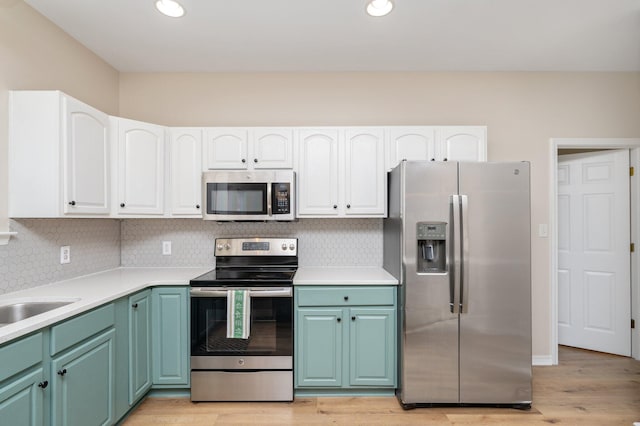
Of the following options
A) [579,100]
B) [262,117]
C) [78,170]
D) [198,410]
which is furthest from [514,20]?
[198,410]

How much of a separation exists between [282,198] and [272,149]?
0.44m

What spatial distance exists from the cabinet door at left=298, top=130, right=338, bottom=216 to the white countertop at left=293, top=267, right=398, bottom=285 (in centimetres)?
50

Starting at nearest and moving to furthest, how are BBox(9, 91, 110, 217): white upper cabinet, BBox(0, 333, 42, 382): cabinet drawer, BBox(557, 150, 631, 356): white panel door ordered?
BBox(0, 333, 42, 382): cabinet drawer, BBox(9, 91, 110, 217): white upper cabinet, BBox(557, 150, 631, 356): white panel door

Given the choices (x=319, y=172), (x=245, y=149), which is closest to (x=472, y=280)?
(x=319, y=172)

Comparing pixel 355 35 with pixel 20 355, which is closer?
pixel 20 355

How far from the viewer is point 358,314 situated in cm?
238

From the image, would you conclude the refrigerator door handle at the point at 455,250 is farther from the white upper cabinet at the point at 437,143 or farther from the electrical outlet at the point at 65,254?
Result: the electrical outlet at the point at 65,254

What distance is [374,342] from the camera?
2.38 meters

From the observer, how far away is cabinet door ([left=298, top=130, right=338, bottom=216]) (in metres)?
2.66

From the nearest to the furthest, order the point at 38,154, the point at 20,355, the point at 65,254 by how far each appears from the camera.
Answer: the point at 20,355 → the point at 38,154 → the point at 65,254

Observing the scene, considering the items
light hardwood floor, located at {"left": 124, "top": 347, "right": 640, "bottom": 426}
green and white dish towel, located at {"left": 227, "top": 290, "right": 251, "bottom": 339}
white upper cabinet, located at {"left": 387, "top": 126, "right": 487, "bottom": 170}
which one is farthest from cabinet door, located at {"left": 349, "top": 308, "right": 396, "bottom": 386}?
white upper cabinet, located at {"left": 387, "top": 126, "right": 487, "bottom": 170}

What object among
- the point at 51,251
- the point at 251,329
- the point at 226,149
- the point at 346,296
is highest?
the point at 226,149

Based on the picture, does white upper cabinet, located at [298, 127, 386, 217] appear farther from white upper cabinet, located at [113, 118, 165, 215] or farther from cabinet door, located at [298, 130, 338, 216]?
white upper cabinet, located at [113, 118, 165, 215]

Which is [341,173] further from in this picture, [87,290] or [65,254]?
[65,254]
